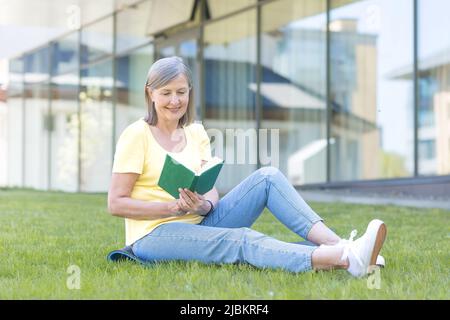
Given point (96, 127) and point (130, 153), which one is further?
point (96, 127)

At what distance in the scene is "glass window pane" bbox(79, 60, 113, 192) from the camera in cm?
1875

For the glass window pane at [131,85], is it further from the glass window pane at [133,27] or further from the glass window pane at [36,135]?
the glass window pane at [36,135]

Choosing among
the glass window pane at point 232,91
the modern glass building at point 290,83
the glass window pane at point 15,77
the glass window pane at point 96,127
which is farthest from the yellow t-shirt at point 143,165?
the glass window pane at point 15,77

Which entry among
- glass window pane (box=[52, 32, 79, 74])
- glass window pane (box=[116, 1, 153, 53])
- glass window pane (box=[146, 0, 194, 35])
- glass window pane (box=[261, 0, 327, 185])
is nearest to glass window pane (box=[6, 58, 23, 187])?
glass window pane (box=[52, 32, 79, 74])

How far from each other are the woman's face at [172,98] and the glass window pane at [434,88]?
6.90m

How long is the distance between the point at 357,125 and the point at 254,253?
27.4 ft

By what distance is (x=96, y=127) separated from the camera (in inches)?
760

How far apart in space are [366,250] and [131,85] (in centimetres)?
1496

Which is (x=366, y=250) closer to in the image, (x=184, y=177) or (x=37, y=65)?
(x=184, y=177)

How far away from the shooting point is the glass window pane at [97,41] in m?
18.6

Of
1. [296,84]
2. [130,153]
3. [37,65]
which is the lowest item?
[130,153]

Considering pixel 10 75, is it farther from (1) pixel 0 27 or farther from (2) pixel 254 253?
(2) pixel 254 253

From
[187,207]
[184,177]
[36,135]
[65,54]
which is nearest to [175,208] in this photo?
[187,207]
